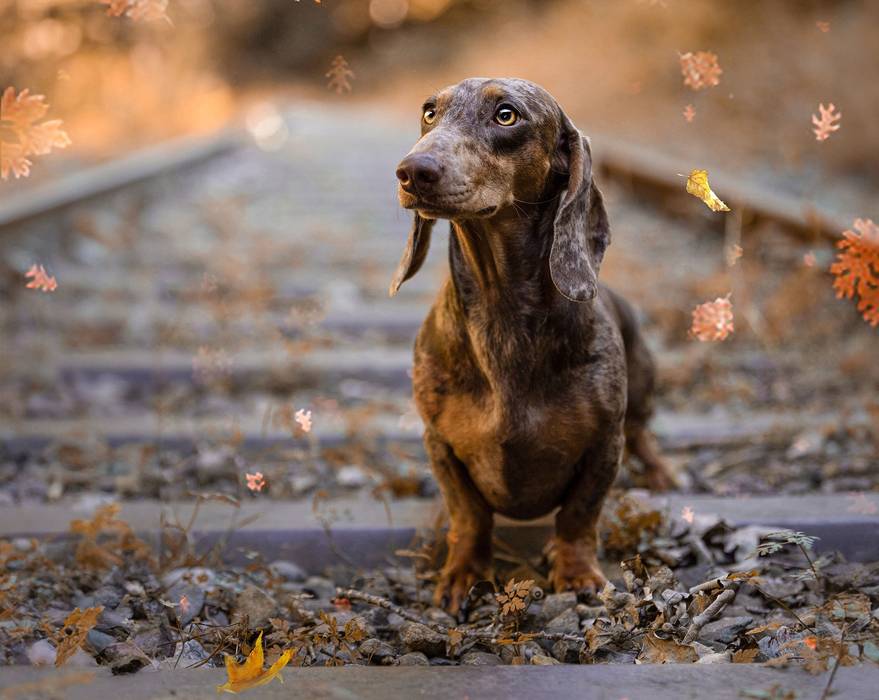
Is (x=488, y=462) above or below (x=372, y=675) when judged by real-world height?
above

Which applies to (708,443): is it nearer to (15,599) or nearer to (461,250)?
(461,250)

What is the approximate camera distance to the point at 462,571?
2.53 metres

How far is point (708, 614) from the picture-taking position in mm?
2211

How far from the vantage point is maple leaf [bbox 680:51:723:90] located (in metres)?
2.56

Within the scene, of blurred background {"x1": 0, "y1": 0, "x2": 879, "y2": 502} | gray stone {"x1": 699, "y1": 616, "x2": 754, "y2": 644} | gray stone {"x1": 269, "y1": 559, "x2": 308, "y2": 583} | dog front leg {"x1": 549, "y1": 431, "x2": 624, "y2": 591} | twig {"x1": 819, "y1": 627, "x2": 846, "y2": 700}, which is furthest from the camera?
blurred background {"x1": 0, "y1": 0, "x2": 879, "y2": 502}

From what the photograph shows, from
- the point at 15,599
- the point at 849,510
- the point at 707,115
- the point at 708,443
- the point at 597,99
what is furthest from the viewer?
the point at 597,99

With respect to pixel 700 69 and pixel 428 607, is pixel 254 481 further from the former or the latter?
pixel 700 69

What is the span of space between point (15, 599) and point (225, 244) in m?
5.02

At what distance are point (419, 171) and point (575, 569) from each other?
3.65 feet

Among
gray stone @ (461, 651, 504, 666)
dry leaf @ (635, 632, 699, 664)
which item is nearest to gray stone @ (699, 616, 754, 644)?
dry leaf @ (635, 632, 699, 664)

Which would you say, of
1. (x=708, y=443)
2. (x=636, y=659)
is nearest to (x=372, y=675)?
(x=636, y=659)

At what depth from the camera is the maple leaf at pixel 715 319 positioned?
8.95 ft

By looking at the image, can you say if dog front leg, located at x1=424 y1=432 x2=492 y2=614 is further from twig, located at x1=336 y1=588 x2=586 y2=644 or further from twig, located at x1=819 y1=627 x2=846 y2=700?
twig, located at x1=819 y1=627 x2=846 y2=700

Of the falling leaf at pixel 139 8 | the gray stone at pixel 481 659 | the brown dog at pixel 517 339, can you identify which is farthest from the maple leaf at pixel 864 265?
the falling leaf at pixel 139 8
